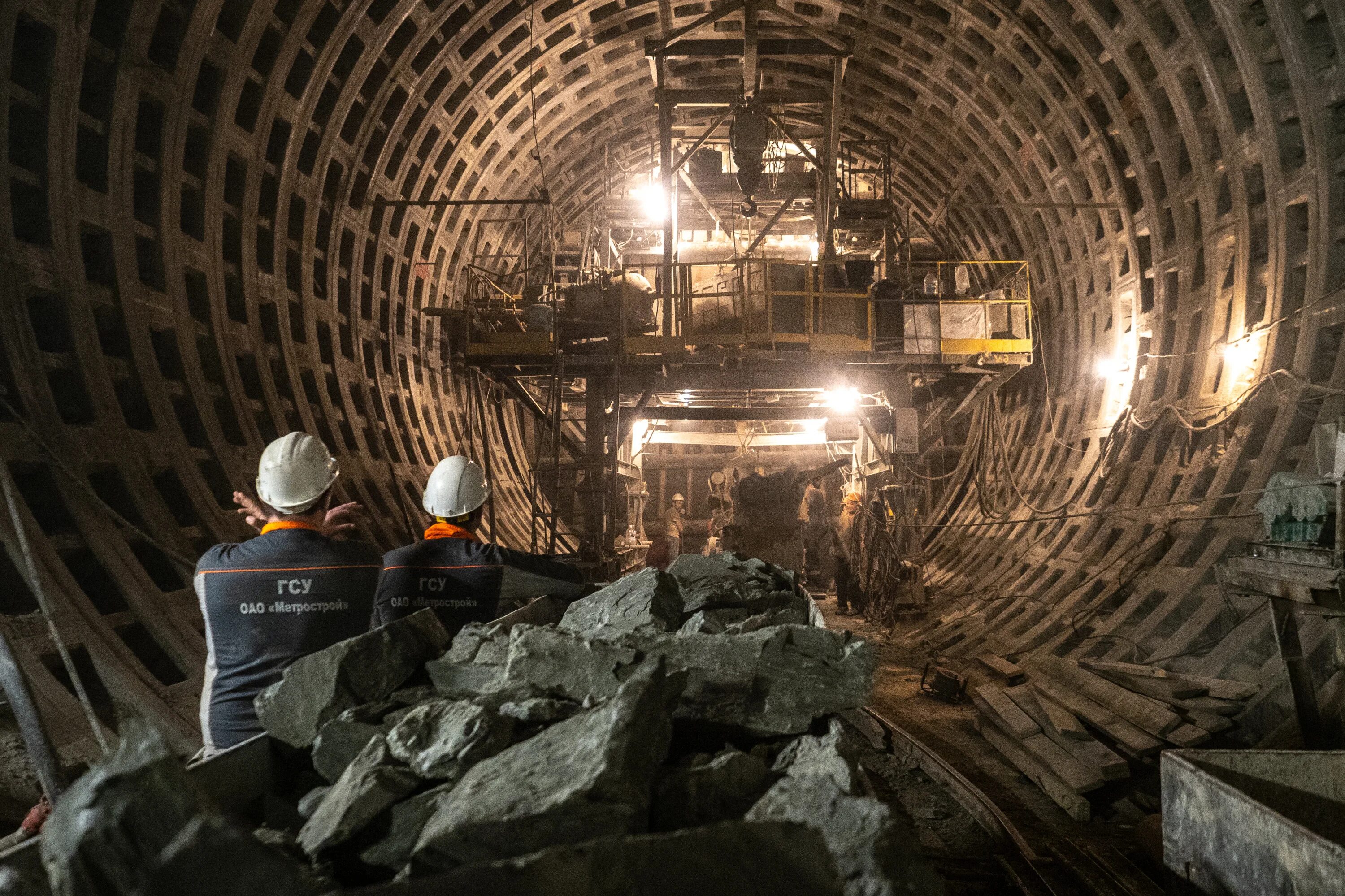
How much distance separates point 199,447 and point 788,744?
6.91 meters

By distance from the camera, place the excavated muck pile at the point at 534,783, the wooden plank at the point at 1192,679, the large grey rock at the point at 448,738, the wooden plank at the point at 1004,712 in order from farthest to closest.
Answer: the wooden plank at the point at 1004,712, the wooden plank at the point at 1192,679, the large grey rock at the point at 448,738, the excavated muck pile at the point at 534,783

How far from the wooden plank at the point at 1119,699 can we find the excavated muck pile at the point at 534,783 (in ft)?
11.8

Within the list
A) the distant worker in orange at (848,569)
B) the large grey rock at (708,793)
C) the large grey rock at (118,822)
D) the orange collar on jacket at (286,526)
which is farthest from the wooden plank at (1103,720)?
the distant worker in orange at (848,569)

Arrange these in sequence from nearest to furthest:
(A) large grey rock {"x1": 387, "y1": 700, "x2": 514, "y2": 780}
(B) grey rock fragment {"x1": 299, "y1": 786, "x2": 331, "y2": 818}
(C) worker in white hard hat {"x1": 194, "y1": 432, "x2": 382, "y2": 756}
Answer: (A) large grey rock {"x1": 387, "y1": 700, "x2": 514, "y2": 780}
(B) grey rock fragment {"x1": 299, "y1": 786, "x2": 331, "y2": 818}
(C) worker in white hard hat {"x1": 194, "y1": 432, "x2": 382, "y2": 756}

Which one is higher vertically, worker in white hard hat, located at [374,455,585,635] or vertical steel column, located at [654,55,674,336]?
vertical steel column, located at [654,55,674,336]

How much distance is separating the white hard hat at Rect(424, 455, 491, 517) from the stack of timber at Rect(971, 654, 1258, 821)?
169 inches

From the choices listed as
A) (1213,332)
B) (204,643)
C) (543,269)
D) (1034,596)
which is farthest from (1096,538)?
(543,269)

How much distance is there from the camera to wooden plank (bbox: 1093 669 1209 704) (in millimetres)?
5895

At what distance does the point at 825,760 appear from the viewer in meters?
2.32

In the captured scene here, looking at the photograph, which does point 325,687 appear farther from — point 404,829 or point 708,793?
point 708,793

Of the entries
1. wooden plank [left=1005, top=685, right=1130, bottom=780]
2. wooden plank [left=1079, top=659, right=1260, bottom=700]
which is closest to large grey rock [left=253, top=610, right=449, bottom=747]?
wooden plank [left=1005, top=685, right=1130, bottom=780]

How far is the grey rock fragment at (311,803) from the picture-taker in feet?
7.61

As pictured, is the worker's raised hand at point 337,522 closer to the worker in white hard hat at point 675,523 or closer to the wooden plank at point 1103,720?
the wooden plank at point 1103,720

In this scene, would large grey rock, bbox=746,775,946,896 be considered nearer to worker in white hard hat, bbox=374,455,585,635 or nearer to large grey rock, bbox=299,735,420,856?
large grey rock, bbox=299,735,420,856
